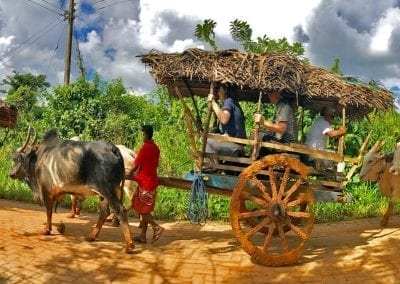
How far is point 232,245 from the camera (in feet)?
22.6

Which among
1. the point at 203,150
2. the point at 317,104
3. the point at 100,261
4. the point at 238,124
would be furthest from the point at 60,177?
the point at 317,104

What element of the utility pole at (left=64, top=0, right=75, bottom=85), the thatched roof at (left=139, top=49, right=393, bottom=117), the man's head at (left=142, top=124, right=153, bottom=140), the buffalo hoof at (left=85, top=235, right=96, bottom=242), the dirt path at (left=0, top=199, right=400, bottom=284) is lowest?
the dirt path at (left=0, top=199, right=400, bottom=284)

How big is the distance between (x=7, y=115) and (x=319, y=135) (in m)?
5.32

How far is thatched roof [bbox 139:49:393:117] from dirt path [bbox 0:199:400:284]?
1975mm

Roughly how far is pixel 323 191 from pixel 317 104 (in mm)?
1298

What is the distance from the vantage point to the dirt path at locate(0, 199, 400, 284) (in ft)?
18.1

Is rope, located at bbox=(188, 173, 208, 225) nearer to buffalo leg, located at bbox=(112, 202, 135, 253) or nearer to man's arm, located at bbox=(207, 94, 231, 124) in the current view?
man's arm, located at bbox=(207, 94, 231, 124)

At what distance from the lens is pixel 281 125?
20.6ft

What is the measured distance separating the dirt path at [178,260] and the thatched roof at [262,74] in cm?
198

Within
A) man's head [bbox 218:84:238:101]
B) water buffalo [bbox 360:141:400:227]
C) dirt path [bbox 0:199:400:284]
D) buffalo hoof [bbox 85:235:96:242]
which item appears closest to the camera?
dirt path [bbox 0:199:400:284]

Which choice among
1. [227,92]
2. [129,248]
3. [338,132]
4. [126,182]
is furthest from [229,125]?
[126,182]

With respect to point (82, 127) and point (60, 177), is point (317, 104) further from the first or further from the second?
point (82, 127)

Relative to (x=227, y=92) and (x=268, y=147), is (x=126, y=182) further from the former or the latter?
(x=268, y=147)

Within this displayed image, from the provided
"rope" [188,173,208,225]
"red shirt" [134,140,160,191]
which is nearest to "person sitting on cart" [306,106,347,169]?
"rope" [188,173,208,225]
